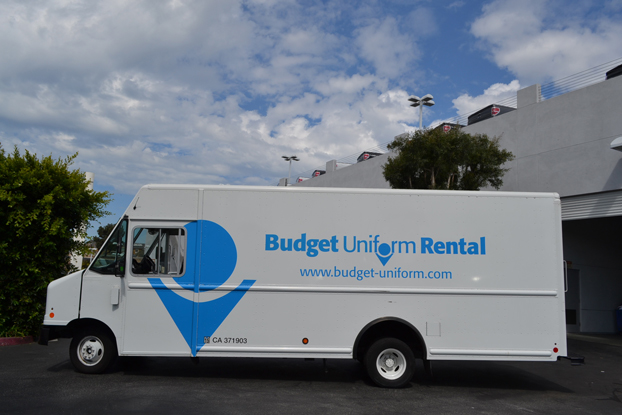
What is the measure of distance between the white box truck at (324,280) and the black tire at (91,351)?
2cm

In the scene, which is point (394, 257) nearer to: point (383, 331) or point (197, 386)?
point (383, 331)

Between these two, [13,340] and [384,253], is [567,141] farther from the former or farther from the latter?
[13,340]

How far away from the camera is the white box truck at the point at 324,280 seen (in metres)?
6.79

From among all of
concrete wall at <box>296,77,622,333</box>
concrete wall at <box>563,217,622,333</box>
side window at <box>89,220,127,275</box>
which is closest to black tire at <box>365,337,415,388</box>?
side window at <box>89,220,127,275</box>

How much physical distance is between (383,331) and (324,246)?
5.06 feet

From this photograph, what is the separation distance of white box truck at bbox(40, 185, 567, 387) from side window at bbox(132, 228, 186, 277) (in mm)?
20

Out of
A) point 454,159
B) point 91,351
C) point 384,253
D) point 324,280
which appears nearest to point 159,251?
point 91,351

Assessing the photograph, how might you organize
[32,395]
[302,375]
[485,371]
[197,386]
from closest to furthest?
[32,395] < [197,386] < [302,375] < [485,371]

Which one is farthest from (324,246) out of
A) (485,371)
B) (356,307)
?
(485,371)

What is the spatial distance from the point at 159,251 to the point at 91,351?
1833 millimetres

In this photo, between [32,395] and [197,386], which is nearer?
[32,395]

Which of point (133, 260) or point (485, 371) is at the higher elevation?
point (133, 260)

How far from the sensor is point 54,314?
22.9 feet

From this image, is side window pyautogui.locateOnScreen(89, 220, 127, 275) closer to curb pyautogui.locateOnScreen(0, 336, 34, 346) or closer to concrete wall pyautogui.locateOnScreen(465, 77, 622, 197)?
curb pyautogui.locateOnScreen(0, 336, 34, 346)
